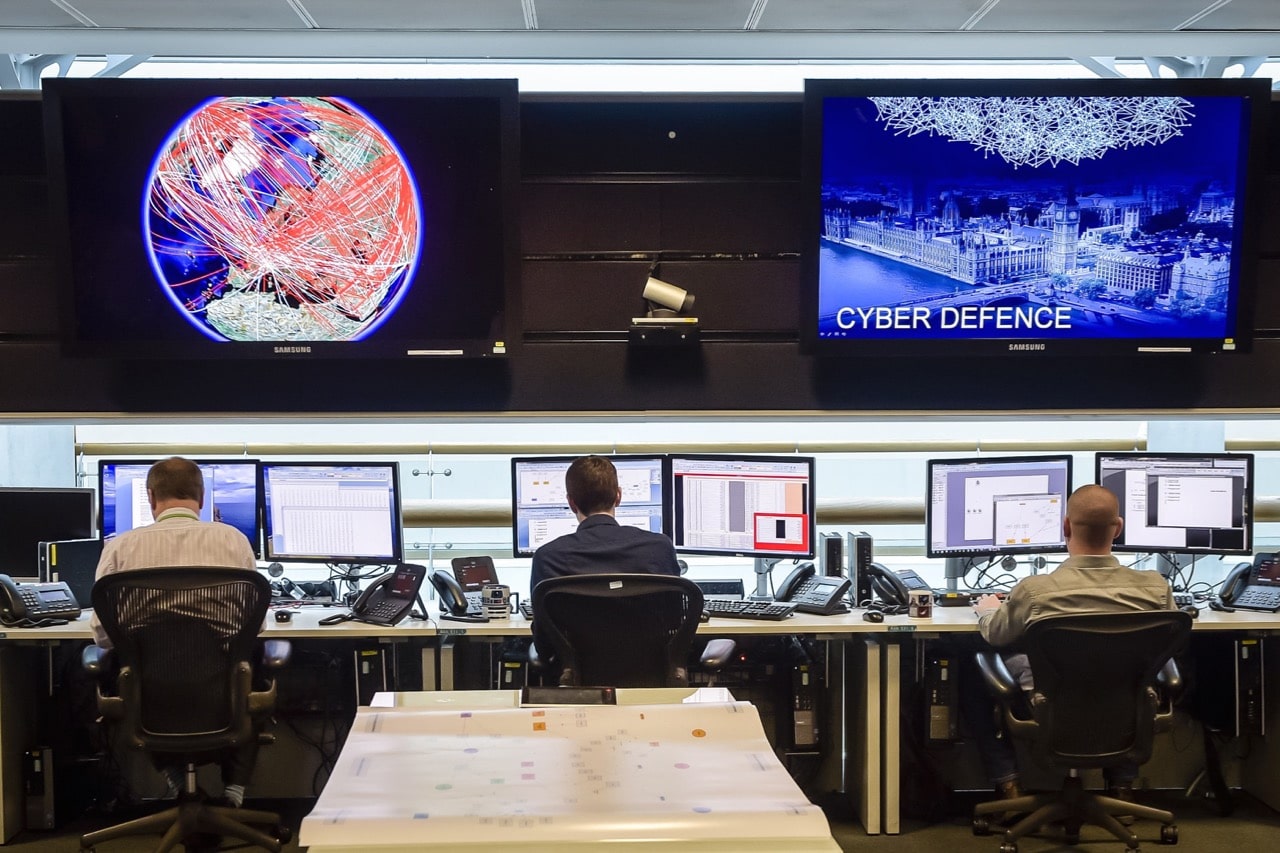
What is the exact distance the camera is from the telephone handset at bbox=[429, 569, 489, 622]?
11.6 feet

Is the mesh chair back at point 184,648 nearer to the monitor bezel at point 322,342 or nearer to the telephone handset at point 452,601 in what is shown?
the telephone handset at point 452,601

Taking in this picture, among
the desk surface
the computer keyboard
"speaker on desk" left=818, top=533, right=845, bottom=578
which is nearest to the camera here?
the desk surface

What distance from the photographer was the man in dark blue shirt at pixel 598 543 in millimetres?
3080

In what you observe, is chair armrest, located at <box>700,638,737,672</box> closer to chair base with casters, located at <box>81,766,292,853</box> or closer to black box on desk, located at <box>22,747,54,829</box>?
chair base with casters, located at <box>81,766,292,853</box>

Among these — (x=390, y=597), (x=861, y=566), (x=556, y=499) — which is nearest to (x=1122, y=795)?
(x=861, y=566)

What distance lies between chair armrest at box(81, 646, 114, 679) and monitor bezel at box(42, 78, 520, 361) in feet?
3.40

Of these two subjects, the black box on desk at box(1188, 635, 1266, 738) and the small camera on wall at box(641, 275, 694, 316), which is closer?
the black box on desk at box(1188, 635, 1266, 738)

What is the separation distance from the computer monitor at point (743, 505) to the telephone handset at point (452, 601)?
78 centimetres

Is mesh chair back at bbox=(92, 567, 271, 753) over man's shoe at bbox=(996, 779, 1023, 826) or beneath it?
over

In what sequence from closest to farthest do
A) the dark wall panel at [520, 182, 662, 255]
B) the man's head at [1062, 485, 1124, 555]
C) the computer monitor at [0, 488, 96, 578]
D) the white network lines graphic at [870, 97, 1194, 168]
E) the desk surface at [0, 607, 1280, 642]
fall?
the man's head at [1062, 485, 1124, 555]
the desk surface at [0, 607, 1280, 642]
the white network lines graphic at [870, 97, 1194, 168]
the computer monitor at [0, 488, 96, 578]
the dark wall panel at [520, 182, 662, 255]

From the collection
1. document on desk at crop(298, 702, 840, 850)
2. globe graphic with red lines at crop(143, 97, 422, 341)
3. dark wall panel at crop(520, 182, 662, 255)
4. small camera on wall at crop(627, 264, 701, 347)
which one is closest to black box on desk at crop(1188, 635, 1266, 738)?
small camera on wall at crop(627, 264, 701, 347)

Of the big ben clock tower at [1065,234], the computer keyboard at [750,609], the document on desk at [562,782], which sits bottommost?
the computer keyboard at [750,609]

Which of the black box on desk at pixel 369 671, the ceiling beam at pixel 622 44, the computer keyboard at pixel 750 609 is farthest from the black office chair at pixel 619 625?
the ceiling beam at pixel 622 44

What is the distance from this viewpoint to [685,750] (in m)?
1.48
